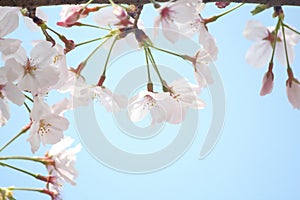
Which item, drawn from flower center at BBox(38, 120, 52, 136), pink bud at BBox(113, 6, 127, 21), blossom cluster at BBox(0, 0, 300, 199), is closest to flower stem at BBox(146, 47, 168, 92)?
blossom cluster at BBox(0, 0, 300, 199)

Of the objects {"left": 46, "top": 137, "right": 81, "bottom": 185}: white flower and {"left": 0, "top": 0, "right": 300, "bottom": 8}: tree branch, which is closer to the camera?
{"left": 0, "top": 0, "right": 300, "bottom": 8}: tree branch

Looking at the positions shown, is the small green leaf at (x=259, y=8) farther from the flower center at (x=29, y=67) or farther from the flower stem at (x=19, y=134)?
the flower stem at (x=19, y=134)

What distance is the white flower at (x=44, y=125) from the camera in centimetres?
123

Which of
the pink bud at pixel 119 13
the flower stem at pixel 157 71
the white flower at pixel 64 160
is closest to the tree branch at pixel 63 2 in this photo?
the pink bud at pixel 119 13

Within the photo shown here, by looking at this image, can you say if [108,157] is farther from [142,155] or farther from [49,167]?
[49,167]

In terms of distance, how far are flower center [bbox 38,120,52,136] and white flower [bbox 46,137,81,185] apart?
8.1 inches

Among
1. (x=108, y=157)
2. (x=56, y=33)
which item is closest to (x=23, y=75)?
(x=56, y=33)

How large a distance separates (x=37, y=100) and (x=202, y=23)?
1.69 ft

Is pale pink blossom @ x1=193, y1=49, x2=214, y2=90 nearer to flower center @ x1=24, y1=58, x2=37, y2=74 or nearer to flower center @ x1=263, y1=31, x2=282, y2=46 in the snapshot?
flower center @ x1=263, y1=31, x2=282, y2=46

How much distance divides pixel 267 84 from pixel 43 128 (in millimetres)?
674

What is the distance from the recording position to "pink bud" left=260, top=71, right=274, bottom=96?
1.32 m

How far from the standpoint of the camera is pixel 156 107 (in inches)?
52.6

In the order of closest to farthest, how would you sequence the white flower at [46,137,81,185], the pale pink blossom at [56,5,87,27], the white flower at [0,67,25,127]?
1. the white flower at [0,67,25,127]
2. the pale pink blossom at [56,5,87,27]
3. the white flower at [46,137,81,185]

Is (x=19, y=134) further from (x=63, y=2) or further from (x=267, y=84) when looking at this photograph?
(x=267, y=84)
